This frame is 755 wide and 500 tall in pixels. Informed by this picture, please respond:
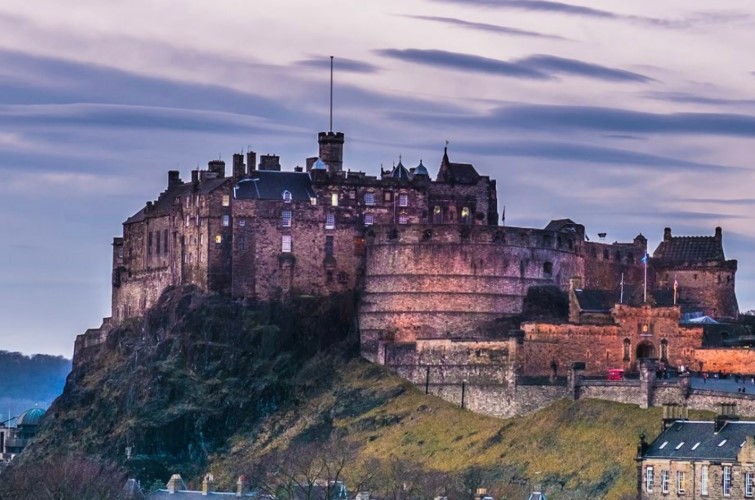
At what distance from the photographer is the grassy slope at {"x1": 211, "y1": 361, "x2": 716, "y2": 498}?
170625mm

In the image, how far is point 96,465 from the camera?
185 metres

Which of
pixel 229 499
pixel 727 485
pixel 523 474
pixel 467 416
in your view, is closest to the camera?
pixel 727 485

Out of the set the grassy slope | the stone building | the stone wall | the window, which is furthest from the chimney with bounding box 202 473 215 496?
the stone wall

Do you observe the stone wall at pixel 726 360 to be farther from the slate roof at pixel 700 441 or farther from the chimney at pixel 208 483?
the chimney at pixel 208 483

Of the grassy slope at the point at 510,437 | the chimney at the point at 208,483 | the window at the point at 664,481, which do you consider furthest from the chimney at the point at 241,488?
the window at the point at 664,481

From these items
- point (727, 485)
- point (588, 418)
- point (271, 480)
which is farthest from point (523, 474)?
point (727, 485)

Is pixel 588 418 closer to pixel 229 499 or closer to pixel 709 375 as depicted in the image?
pixel 709 375

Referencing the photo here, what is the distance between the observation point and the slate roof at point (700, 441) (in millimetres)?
150337

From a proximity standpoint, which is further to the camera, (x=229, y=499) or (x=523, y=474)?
(x=523, y=474)

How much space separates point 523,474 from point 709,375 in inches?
636

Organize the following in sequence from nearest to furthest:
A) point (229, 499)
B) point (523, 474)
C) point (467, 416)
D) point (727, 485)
Result: 1. point (727, 485)
2. point (229, 499)
3. point (523, 474)
4. point (467, 416)

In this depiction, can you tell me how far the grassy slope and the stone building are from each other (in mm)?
3613

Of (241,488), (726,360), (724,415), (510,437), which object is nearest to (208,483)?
(241,488)

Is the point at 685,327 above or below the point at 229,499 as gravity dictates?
above
